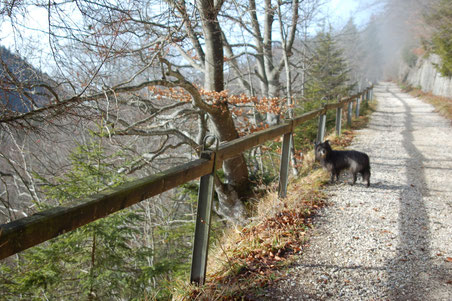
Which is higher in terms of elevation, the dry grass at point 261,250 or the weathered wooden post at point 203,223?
the weathered wooden post at point 203,223

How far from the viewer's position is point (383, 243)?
12.2 feet

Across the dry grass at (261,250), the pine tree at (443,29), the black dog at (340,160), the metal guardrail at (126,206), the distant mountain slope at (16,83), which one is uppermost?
the pine tree at (443,29)

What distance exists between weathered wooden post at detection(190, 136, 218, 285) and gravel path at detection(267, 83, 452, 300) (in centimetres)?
67

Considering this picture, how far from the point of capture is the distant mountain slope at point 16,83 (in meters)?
3.44

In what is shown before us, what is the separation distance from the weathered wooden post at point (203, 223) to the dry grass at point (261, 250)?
0.51 feet

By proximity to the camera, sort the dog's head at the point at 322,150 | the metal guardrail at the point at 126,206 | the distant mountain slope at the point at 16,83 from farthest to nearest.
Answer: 1. the dog's head at the point at 322,150
2. the distant mountain slope at the point at 16,83
3. the metal guardrail at the point at 126,206

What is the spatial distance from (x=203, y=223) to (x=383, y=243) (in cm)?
232

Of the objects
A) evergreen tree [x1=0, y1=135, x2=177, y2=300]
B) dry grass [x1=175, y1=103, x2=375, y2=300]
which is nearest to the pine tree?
dry grass [x1=175, y1=103, x2=375, y2=300]

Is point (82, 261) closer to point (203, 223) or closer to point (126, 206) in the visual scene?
point (203, 223)

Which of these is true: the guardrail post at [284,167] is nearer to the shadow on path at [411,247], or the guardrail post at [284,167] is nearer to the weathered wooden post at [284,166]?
the weathered wooden post at [284,166]

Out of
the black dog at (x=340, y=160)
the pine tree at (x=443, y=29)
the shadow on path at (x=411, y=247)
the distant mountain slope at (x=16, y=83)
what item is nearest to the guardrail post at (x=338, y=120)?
the shadow on path at (x=411, y=247)

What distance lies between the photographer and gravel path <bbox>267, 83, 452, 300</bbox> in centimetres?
288

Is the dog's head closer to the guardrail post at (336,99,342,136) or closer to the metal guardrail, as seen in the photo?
the metal guardrail

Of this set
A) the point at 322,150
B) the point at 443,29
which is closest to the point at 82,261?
the point at 322,150
